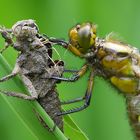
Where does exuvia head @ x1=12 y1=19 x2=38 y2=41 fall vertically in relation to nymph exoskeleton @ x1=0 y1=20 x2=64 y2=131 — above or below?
above

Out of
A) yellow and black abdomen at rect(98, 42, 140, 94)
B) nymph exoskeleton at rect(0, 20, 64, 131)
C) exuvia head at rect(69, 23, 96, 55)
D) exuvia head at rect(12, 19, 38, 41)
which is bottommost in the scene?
yellow and black abdomen at rect(98, 42, 140, 94)

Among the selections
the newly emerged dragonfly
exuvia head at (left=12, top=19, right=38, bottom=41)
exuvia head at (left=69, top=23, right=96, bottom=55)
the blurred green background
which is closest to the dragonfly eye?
the newly emerged dragonfly

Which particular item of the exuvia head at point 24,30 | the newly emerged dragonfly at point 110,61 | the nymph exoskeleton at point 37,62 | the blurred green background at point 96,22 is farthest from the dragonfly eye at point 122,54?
the exuvia head at point 24,30

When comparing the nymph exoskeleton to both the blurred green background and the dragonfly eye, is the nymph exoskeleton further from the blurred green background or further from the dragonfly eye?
the dragonfly eye

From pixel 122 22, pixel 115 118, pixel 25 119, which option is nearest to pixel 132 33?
pixel 122 22

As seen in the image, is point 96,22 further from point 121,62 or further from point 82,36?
point 121,62

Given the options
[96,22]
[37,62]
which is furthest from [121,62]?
[37,62]
